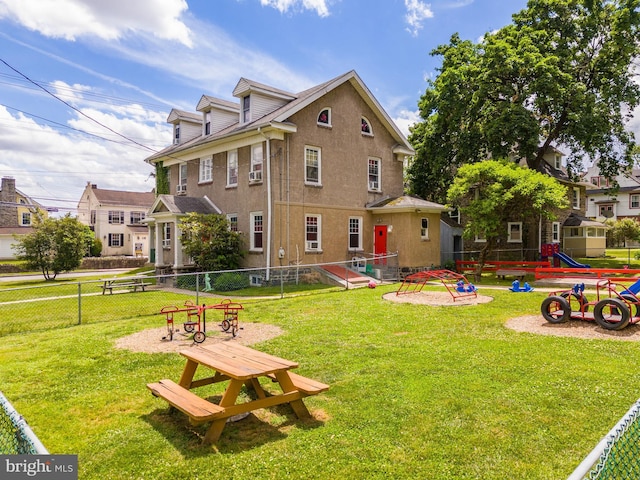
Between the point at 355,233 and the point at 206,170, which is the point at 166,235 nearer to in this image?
the point at 206,170

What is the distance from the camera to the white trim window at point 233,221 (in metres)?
22.3

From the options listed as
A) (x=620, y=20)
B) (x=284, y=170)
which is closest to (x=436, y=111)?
(x=620, y=20)

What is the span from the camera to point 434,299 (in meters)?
14.8

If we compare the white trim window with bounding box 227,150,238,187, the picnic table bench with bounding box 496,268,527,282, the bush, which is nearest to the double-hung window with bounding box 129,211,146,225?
the white trim window with bounding box 227,150,238,187

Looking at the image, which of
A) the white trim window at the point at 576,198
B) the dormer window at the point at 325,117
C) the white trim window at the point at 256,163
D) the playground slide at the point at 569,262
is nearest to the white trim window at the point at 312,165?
the dormer window at the point at 325,117

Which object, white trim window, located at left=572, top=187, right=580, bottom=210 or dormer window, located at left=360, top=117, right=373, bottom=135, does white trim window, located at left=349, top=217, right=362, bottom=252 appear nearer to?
dormer window, located at left=360, top=117, right=373, bottom=135

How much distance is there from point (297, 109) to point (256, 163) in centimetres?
331

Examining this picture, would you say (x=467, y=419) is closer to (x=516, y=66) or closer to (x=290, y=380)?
(x=290, y=380)

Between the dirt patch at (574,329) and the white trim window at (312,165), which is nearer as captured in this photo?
the dirt patch at (574,329)

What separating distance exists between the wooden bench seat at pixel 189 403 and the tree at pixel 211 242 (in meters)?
15.0

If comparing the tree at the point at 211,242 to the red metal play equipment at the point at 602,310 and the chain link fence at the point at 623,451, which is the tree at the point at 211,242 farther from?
the chain link fence at the point at 623,451

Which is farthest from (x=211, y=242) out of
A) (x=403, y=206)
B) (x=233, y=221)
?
(x=403, y=206)

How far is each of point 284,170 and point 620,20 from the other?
2011cm

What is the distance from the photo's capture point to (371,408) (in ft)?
18.5
